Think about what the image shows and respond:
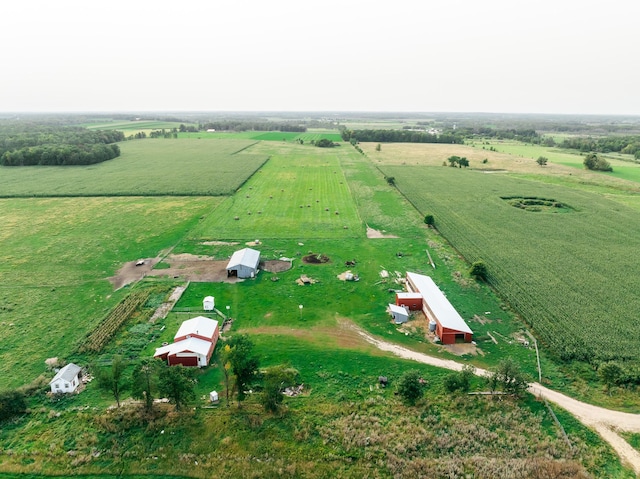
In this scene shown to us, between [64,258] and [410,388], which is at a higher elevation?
[64,258]

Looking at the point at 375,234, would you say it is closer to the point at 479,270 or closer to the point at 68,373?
the point at 479,270

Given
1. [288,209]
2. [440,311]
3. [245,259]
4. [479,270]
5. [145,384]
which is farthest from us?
[288,209]

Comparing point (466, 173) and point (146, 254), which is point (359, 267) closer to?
point (146, 254)

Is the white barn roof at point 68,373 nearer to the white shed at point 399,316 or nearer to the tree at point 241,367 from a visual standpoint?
the tree at point 241,367

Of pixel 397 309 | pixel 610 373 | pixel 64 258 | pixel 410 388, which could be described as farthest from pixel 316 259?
pixel 64 258

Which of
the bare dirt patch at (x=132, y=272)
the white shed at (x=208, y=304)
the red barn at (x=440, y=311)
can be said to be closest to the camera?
the red barn at (x=440, y=311)

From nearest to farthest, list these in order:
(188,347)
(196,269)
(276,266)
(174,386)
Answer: (174,386) < (188,347) < (196,269) < (276,266)

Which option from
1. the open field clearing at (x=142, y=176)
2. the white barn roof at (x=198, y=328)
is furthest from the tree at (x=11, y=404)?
the open field clearing at (x=142, y=176)

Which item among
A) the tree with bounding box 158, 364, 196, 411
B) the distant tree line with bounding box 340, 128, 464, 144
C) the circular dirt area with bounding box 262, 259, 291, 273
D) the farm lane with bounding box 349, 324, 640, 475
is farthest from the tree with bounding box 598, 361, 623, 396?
the distant tree line with bounding box 340, 128, 464, 144
